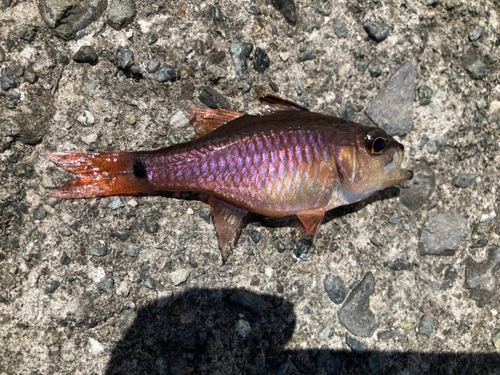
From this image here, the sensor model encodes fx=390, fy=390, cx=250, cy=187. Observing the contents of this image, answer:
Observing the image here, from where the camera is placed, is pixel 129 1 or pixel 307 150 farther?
pixel 129 1

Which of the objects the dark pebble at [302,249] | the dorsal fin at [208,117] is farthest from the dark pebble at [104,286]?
the dark pebble at [302,249]

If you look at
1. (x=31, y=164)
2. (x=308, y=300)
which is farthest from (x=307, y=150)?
(x=31, y=164)

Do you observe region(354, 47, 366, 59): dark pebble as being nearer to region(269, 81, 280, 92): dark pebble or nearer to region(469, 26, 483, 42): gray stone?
region(269, 81, 280, 92): dark pebble

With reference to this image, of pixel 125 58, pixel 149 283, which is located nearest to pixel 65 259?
pixel 149 283

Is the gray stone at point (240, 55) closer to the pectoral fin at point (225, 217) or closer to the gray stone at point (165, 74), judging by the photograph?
the gray stone at point (165, 74)

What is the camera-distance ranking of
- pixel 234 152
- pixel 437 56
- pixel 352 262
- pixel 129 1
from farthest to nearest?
pixel 437 56 < pixel 352 262 < pixel 129 1 < pixel 234 152

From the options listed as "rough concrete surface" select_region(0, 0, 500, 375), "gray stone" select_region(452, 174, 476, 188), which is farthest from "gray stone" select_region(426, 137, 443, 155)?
"gray stone" select_region(452, 174, 476, 188)

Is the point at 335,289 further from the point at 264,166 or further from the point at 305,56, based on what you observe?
the point at 305,56

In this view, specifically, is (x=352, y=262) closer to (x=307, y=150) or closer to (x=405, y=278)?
(x=405, y=278)
